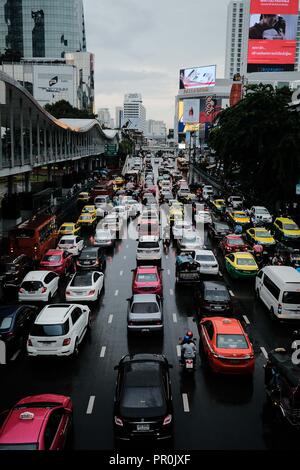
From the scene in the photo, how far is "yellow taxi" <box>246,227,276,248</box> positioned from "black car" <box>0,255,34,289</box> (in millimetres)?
15120

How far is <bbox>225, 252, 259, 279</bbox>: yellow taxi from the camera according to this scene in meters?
24.1

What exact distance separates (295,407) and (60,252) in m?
16.9

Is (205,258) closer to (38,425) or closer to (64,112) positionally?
(38,425)

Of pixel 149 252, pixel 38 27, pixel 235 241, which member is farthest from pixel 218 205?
pixel 38 27

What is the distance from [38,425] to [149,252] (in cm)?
1800

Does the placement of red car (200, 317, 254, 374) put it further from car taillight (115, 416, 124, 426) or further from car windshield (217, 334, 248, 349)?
car taillight (115, 416, 124, 426)

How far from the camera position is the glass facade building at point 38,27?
149 meters

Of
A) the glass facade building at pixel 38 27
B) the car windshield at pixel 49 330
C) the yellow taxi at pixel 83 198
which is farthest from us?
the glass facade building at pixel 38 27

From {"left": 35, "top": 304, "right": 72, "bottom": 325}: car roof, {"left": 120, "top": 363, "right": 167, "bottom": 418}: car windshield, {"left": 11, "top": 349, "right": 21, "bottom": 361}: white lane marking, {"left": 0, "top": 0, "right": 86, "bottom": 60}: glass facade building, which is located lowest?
{"left": 11, "top": 349, "right": 21, "bottom": 361}: white lane marking

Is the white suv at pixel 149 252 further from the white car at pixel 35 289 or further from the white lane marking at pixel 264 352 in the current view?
the white lane marking at pixel 264 352

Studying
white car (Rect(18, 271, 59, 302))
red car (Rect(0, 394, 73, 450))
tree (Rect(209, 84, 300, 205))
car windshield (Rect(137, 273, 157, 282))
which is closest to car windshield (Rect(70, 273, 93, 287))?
white car (Rect(18, 271, 59, 302))

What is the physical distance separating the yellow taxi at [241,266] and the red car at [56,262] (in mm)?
8877

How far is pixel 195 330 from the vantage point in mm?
18047

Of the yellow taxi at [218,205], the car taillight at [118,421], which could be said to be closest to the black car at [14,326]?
the car taillight at [118,421]
